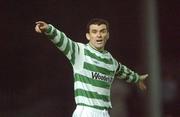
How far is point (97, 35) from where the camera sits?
370 centimetres

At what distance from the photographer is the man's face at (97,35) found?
3.70 metres

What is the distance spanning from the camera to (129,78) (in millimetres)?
4008

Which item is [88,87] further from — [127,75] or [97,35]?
[127,75]

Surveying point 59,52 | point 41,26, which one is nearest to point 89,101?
point 41,26

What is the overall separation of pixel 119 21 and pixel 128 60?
0.97ft

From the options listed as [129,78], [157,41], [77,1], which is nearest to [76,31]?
[77,1]

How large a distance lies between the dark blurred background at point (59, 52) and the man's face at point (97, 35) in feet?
4.02

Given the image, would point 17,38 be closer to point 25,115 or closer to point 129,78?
point 25,115

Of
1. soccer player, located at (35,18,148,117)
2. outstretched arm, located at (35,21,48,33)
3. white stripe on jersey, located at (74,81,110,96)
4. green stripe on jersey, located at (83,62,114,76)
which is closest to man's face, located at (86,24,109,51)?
soccer player, located at (35,18,148,117)

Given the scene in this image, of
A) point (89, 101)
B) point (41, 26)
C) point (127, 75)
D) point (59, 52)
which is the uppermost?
point (41, 26)

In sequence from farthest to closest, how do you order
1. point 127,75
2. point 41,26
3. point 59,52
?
point 59,52
point 127,75
point 41,26

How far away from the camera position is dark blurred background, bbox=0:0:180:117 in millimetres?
4984

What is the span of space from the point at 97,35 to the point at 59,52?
1.36 m

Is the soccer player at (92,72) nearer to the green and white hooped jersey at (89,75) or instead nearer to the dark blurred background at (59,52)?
the green and white hooped jersey at (89,75)
